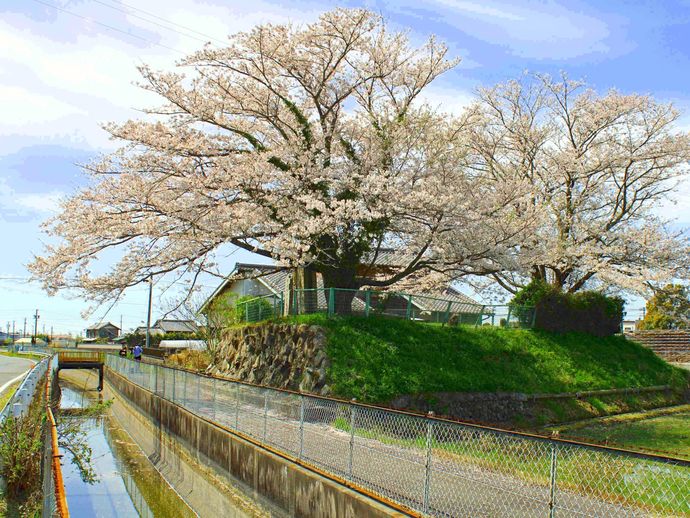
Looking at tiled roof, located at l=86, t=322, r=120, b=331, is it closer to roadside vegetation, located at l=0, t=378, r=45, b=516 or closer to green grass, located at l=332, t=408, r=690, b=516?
roadside vegetation, located at l=0, t=378, r=45, b=516

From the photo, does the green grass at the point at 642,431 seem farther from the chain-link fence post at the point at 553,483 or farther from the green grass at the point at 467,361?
the chain-link fence post at the point at 553,483

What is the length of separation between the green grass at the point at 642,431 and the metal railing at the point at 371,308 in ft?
20.2

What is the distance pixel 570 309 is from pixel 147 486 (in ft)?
63.4

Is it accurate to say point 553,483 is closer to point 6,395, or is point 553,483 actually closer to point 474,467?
point 474,467

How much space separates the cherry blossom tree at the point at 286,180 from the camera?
20469 millimetres

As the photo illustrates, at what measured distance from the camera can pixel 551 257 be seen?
2733 centimetres

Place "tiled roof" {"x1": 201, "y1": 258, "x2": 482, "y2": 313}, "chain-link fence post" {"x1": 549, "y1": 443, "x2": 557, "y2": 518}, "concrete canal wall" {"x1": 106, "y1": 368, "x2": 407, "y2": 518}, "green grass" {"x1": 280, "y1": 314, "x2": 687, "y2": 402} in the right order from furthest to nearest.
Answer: "tiled roof" {"x1": 201, "y1": 258, "x2": 482, "y2": 313}
"green grass" {"x1": 280, "y1": 314, "x2": 687, "y2": 402}
"concrete canal wall" {"x1": 106, "y1": 368, "x2": 407, "y2": 518}
"chain-link fence post" {"x1": 549, "y1": 443, "x2": 557, "y2": 518}

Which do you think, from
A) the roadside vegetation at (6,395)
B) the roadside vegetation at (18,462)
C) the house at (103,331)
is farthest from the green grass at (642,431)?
the house at (103,331)

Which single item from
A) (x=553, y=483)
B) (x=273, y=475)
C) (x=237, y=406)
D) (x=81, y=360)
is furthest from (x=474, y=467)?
(x=81, y=360)

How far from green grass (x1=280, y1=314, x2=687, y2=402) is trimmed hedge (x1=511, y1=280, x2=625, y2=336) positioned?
25.0 inches

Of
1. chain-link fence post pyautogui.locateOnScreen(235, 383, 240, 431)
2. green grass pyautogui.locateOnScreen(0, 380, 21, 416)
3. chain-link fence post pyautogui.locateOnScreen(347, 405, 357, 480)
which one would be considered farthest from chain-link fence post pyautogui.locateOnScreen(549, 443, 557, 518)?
green grass pyautogui.locateOnScreen(0, 380, 21, 416)

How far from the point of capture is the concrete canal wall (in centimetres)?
797

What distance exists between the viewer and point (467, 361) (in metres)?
21.6

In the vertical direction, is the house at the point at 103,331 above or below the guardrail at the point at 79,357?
below
